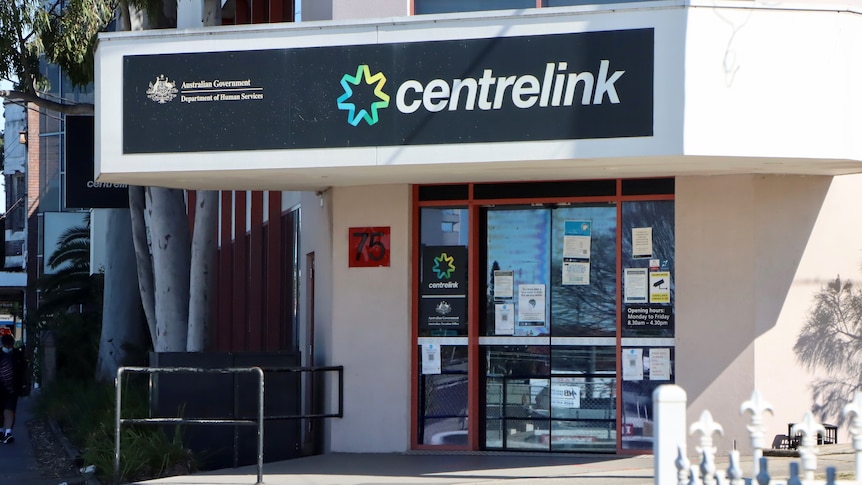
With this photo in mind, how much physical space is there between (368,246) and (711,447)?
27.2ft

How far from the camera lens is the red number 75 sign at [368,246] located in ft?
46.0

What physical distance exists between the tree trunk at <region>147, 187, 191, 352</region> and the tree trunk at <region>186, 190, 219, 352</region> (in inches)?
23.7

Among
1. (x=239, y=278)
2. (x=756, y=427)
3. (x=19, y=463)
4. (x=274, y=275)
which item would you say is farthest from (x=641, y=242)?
(x=239, y=278)

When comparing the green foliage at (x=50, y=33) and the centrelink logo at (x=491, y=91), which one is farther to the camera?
the green foliage at (x=50, y=33)

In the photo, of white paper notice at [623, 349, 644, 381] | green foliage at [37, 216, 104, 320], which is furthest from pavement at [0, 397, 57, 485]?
green foliage at [37, 216, 104, 320]

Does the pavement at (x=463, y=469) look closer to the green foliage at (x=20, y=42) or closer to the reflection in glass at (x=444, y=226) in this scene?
the reflection in glass at (x=444, y=226)

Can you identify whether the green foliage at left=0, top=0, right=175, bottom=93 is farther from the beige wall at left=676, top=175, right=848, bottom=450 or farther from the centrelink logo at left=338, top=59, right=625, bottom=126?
the beige wall at left=676, top=175, right=848, bottom=450

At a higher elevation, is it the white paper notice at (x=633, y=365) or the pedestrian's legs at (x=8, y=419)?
the white paper notice at (x=633, y=365)

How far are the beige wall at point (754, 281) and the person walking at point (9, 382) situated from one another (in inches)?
477

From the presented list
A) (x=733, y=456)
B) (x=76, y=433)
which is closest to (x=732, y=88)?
(x=733, y=456)

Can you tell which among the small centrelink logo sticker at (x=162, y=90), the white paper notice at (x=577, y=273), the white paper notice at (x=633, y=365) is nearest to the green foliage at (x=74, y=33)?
the small centrelink logo sticker at (x=162, y=90)

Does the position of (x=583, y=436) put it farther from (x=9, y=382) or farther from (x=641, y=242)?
(x=9, y=382)

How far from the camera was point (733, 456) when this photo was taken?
5.70m

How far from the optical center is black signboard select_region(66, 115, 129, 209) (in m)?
19.2
